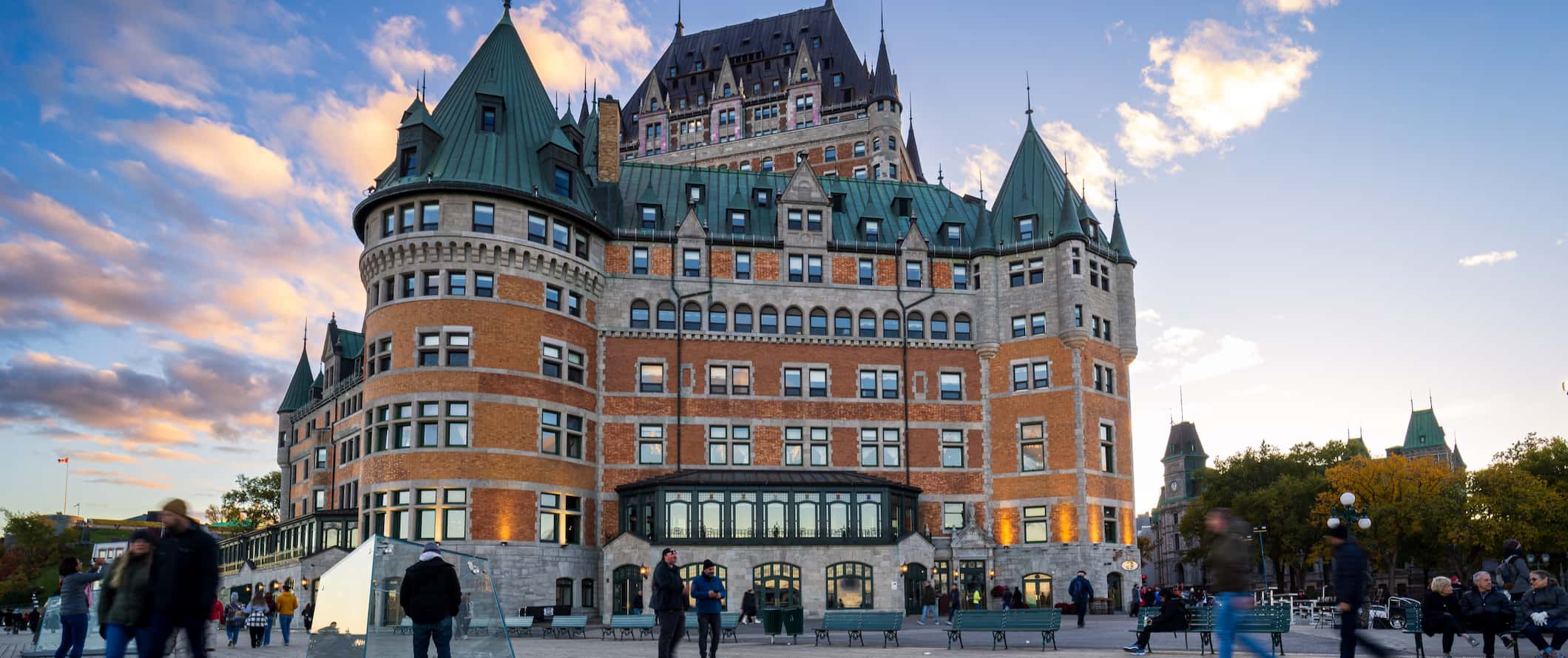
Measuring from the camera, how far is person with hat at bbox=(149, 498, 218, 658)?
12.4m

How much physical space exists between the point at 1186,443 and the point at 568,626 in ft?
533

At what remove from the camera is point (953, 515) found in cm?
6000

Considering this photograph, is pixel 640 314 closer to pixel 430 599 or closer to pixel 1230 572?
pixel 430 599

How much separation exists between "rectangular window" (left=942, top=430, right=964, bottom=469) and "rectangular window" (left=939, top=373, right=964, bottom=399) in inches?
69.8

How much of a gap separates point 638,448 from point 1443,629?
40.2m

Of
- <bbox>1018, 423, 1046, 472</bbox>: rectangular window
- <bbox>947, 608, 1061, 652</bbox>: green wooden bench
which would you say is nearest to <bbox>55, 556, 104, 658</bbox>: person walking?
<bbox>947, 608, 1061, 652</bbox>: green wooden bench

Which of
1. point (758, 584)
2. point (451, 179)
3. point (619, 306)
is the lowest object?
point (758, 584)

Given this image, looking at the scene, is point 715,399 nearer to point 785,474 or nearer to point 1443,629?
Result: point 785,474

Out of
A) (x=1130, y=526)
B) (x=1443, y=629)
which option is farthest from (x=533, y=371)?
(x=1443, y=629)

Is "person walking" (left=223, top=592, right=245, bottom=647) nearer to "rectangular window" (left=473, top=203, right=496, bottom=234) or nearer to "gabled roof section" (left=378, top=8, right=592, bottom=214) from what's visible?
"rectangular window" (left=473, top=203, right=496, bottom=234)

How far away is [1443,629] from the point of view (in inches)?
844

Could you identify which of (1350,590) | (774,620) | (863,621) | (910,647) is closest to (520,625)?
(774,620)

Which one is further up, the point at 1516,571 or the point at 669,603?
the point at 1516,571

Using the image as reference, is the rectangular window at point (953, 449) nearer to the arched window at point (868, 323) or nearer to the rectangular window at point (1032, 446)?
the rectangular window at point (1032, 446)
